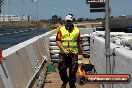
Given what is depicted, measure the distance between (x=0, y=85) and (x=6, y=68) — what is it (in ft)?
3.14

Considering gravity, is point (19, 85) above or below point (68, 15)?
below

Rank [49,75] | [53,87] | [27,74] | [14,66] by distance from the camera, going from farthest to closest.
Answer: [49,75], [53,87], [27,74], [14,66]

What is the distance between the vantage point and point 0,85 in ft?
23.7

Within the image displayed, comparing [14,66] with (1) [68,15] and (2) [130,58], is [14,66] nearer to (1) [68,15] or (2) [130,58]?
(1) [68,15]

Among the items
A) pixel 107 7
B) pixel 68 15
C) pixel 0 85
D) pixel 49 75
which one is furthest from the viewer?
pixel 49 75

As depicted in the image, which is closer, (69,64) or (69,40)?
(69,40)

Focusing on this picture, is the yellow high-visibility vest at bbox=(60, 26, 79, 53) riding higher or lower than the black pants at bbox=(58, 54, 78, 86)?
higher

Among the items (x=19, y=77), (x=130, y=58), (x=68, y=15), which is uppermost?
Answer: (x=68, y=15)

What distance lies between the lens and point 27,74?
11.3m

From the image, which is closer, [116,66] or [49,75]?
[116,66]

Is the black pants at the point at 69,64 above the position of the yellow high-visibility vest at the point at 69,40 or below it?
below

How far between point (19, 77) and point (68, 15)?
5.88ft

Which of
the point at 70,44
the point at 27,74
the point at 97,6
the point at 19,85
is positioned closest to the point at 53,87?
the point at 27,74

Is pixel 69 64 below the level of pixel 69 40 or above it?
below
